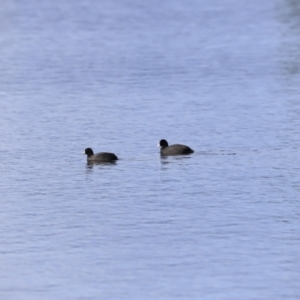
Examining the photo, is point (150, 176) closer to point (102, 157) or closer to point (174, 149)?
point (102, 157)

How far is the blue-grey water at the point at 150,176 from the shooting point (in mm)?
22875

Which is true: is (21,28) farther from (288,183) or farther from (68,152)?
A: (288,183)

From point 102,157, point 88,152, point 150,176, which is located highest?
point 88,152

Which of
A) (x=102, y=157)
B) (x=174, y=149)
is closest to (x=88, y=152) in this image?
(x=102, y=157)

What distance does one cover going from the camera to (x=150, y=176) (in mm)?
32812

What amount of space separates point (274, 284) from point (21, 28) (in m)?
75.8

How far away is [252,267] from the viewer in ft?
75.9

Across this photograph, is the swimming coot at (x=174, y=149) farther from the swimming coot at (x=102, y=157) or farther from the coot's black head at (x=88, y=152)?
the coot's black head at (x=88, y=152)

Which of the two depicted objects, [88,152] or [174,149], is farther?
[174,149]

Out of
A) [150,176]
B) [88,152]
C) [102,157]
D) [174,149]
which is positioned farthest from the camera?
[174,149]

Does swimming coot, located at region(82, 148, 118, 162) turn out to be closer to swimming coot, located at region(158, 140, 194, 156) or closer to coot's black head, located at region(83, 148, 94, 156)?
coot's black head, located at region(83, 148, 94, 156)

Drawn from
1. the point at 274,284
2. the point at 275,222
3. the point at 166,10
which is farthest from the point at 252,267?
the point at 166,10

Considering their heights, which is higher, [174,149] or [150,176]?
[174,149]

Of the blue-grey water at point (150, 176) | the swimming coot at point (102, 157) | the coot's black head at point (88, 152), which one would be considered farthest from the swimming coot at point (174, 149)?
the coot's black head at point (88, 152)
